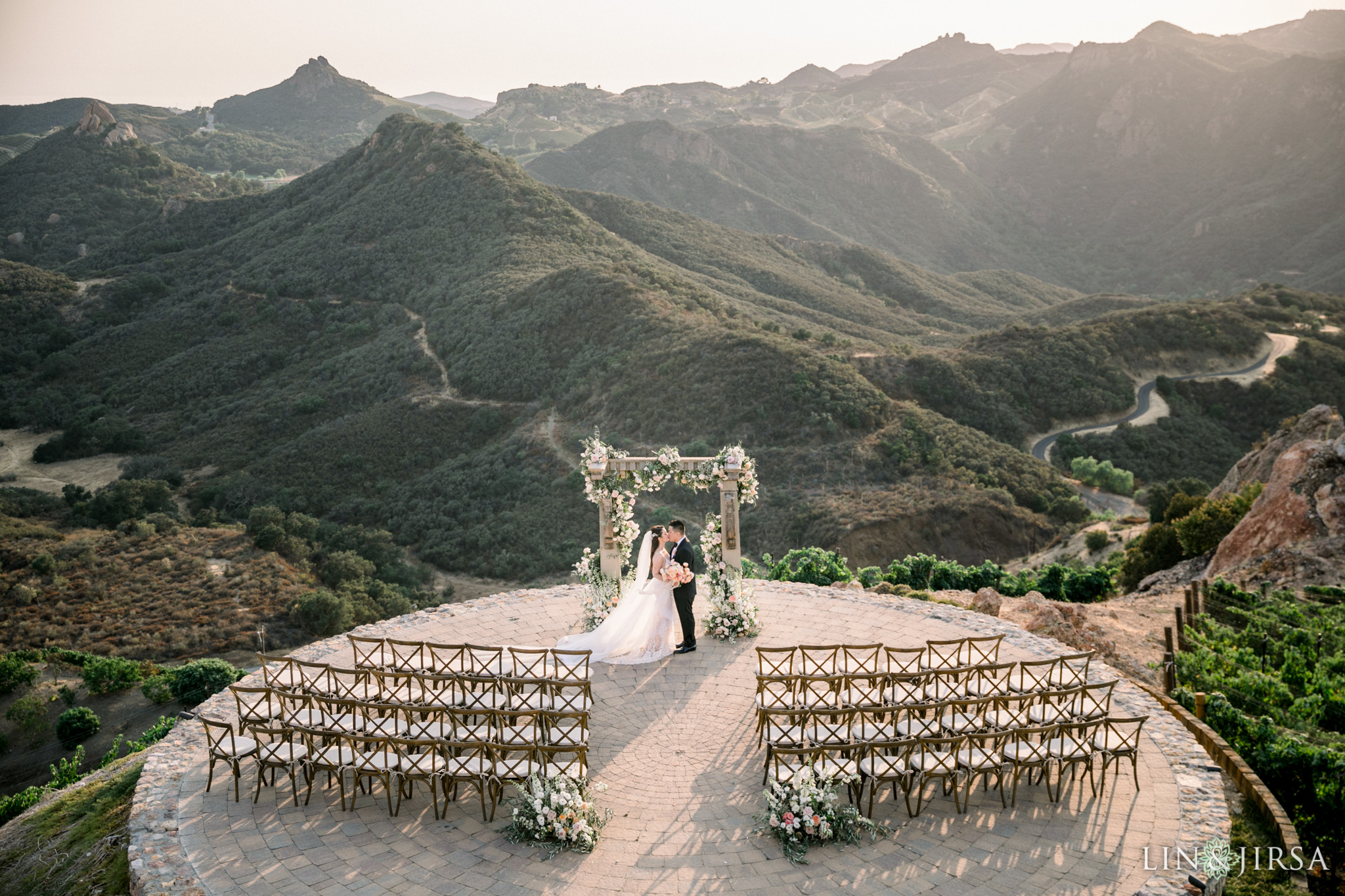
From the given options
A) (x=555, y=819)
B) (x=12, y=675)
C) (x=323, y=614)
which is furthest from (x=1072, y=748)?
(x=323, y=614)

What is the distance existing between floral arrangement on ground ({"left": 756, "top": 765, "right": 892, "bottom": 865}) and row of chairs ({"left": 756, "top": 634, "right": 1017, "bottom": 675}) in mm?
1379

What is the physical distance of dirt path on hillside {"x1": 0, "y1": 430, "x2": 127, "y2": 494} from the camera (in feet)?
133

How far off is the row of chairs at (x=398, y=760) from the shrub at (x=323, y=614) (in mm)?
15382

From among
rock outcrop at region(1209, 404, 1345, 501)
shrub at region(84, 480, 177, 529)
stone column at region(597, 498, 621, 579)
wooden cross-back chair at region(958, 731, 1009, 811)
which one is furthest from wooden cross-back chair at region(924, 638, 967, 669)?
shrub at region(84, 480, 177, 529)

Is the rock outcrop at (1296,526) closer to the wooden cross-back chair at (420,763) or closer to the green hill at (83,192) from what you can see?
the wooden cross-back chair at (420,763)

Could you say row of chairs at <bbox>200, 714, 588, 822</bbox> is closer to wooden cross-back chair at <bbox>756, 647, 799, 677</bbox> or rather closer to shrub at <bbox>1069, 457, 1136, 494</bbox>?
wooden cross-back chair at <bbox>756, 647, 799, 677</bbox>

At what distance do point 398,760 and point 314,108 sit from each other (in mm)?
194324

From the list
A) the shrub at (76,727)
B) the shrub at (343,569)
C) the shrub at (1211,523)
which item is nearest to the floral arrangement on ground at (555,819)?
the shrub at (76,727)

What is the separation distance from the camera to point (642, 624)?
11805 millimetres

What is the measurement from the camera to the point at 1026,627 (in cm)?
1329

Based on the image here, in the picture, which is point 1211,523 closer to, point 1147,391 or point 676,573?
point 676,573

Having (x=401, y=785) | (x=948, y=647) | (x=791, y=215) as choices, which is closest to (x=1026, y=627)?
(x=948, y=647)

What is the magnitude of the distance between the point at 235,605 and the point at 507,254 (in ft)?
114

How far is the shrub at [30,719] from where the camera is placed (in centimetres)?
1639
